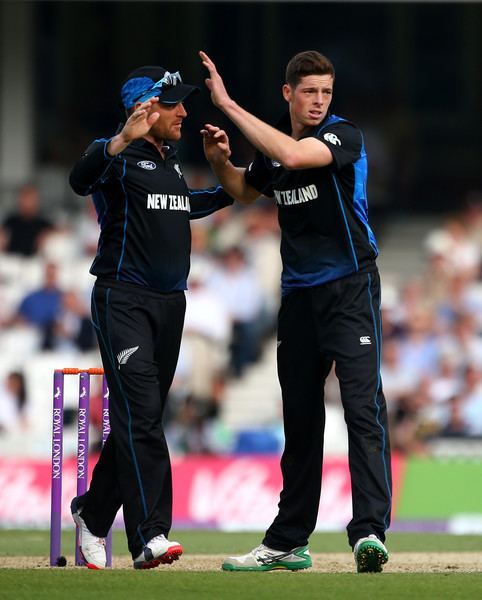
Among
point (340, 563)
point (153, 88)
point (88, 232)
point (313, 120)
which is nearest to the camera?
point (313, 120)

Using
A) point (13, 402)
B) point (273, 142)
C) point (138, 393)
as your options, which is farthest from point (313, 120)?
point (13, 402)

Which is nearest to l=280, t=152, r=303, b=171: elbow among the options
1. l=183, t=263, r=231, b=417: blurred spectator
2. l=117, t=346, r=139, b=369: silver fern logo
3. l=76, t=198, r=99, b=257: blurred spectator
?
l=117, t=346, r=139, b=369: silver fern logo

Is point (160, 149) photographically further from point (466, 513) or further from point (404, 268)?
point (404, 268)

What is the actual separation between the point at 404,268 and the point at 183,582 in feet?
39.3

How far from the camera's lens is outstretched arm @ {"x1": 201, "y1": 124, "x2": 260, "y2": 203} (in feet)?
23.4

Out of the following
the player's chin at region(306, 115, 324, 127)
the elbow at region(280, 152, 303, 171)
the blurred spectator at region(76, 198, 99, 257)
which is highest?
the blurred spectator at region(76, 198, 99, 257)

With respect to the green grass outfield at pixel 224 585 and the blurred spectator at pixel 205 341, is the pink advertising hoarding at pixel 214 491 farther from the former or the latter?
the green grass outfield at pixel 224 585

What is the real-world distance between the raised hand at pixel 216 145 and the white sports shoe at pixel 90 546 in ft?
5.62

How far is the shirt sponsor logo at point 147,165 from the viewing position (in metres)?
6.79

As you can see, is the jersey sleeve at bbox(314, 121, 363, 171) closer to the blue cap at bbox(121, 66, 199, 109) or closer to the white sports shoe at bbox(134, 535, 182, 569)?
the blue cap at bbox(121, 66, 199, 109)

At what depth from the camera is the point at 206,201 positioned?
286 inches

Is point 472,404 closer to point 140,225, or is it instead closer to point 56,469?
point 56,469

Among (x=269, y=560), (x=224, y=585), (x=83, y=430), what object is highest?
(x=83, y=430)

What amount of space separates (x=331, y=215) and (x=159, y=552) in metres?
1.62
